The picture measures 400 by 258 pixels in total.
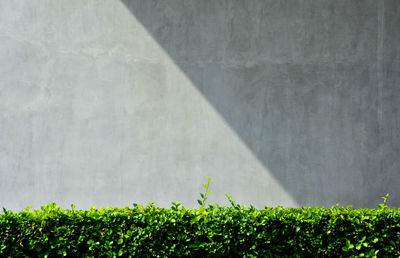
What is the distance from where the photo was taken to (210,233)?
3514 mm

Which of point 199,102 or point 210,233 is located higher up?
point 199,102

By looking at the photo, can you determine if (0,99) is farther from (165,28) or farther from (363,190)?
(363,190)

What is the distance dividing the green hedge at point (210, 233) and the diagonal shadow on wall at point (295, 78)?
1.93m

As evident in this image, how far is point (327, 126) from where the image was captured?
18.2ft

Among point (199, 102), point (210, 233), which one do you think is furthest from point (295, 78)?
point (210, 233)

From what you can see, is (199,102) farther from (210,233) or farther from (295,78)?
(210,233)

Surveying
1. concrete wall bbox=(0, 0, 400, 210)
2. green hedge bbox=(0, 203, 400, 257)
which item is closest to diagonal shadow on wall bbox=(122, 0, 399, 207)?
concrete wall bbox=(0, 0, 400, 210)

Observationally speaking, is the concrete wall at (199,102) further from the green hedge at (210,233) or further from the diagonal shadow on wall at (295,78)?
the green hedge at (210,233)

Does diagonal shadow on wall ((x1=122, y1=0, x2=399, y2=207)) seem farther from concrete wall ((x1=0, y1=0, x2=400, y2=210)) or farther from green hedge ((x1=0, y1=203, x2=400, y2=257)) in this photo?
green hedge ((x1=0, y1=203, x2=400, y2=257))

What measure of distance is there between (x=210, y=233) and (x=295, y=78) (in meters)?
2.88

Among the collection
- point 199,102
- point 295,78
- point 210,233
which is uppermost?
point 295,78

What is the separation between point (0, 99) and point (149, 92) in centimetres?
204

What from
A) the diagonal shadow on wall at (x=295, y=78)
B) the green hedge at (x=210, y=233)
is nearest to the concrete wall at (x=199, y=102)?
the diagonal shadow on wall at (x=295, y=78)

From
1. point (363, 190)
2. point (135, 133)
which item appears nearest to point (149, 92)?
point (135, 133)
